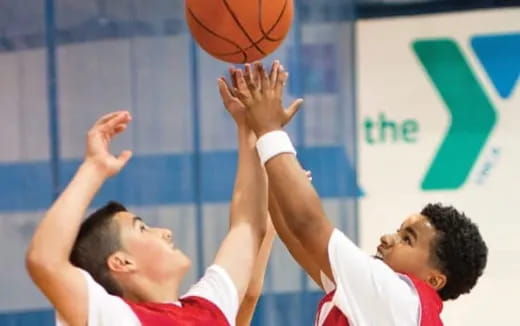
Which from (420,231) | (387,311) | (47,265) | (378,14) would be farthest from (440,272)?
(378,14)

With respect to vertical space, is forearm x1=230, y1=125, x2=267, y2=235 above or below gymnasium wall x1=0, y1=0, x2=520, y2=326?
above

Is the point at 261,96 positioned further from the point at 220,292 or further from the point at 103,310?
the point at 103,310

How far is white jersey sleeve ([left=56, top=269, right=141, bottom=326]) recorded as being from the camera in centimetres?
149

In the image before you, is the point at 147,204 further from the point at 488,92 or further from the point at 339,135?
the point at 488,92

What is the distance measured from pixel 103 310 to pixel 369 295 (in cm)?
48

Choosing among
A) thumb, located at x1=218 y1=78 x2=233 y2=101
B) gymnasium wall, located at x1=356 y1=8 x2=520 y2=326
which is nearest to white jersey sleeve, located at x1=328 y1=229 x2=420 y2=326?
thumb, located at x1=218 y1=78 x2=233 y2=101

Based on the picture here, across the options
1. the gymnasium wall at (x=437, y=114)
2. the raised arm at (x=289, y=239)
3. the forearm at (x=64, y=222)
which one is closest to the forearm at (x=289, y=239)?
the raised arm at (x=289, y=239)

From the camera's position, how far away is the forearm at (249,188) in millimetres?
→ 1833

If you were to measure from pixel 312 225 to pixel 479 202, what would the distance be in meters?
2.35

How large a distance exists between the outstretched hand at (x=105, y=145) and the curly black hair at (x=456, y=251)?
0.70 meters

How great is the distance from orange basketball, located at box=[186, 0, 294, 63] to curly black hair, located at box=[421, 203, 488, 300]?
1.67ft

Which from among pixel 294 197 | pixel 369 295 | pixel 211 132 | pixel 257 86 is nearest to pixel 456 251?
pixel 369 295

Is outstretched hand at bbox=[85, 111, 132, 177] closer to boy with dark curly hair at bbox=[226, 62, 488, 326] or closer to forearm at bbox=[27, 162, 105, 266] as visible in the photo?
forearm at bbox=[27, 162, 105, 266]

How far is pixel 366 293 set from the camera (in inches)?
65.4
